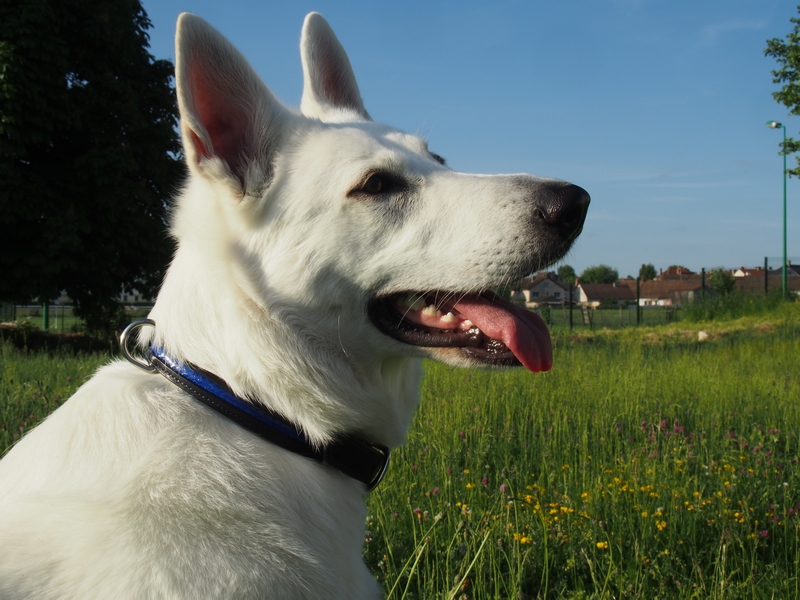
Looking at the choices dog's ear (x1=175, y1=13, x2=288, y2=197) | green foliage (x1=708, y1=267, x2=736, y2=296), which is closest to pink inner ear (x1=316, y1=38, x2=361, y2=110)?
dog's ear (x1=175, y1=13, x2=288, y2=197)

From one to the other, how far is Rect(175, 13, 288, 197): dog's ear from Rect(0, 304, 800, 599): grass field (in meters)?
1.68

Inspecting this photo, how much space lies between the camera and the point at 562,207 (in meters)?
2.33

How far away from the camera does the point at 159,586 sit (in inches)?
65.0

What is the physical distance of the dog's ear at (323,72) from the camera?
10.6 ft

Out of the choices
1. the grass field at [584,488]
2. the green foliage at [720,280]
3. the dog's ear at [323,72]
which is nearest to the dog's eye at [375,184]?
the dog's ear at [323,72]

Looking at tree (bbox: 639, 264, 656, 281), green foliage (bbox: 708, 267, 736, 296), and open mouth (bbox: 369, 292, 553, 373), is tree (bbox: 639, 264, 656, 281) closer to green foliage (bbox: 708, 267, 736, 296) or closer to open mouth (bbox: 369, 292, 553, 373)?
green foliage (bbox: 708, 267, 736, 296)

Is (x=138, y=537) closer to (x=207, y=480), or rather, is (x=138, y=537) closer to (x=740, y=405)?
(x=207, y=480)

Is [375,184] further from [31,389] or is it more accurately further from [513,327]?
[31,389]

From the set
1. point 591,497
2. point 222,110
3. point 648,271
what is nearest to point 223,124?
point 222,110

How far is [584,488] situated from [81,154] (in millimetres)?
18375

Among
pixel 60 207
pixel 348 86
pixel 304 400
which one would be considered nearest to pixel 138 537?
pixel 304 400

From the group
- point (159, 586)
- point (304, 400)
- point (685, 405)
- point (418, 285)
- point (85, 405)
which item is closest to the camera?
point (159, 586)

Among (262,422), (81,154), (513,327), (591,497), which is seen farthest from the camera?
(81,154)

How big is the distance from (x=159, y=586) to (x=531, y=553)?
77.6 inches
